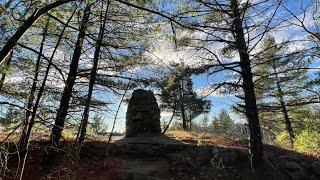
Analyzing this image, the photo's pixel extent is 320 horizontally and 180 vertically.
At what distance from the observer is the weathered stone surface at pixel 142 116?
19484 millimetres

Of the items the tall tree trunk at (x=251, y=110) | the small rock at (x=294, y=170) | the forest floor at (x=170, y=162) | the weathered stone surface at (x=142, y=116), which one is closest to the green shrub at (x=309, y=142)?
the forest floor at (x=170, y=162)

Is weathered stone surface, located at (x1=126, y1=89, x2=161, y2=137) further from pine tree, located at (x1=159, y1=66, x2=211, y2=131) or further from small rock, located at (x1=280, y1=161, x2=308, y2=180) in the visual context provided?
small rock, located at (x1=280, y1=161, x2=308, y2=180)

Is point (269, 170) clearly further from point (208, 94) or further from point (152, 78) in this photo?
point (152, 78)

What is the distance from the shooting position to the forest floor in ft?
43.8

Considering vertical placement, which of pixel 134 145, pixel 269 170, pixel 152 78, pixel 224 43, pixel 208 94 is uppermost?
pixel 224 43

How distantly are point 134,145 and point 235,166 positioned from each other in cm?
456

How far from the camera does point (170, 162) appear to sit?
15.0m

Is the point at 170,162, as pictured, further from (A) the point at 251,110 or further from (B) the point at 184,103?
(B) the point at 184,103

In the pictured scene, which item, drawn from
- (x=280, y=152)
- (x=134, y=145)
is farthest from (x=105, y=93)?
(x=280, y=152)

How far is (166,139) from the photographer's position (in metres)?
17.9

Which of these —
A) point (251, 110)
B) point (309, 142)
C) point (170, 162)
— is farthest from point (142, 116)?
point (309, 142)

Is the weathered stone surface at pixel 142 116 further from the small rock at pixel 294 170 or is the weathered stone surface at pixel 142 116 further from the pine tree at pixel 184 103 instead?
the small rock at pixel 294 170

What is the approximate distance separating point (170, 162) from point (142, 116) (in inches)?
207

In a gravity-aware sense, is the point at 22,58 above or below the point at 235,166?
above
